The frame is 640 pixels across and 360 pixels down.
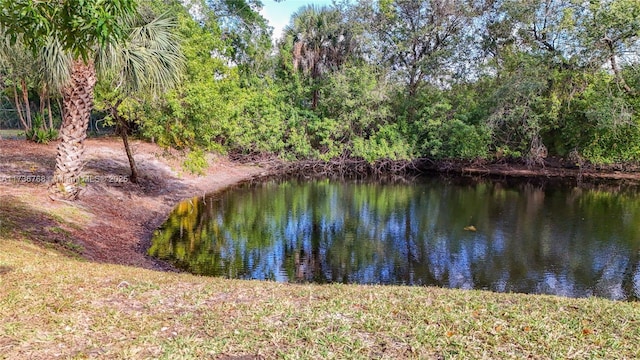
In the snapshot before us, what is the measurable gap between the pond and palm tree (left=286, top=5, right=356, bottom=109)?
1062cm

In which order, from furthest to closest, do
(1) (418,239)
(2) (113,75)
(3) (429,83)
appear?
(3) (429,83) → (1) (418,239) → (2) (113,75)

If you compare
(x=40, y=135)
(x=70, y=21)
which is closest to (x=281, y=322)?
(x=70, y=21)

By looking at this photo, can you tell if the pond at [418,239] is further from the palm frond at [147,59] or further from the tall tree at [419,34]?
the tall tree at [419,34]

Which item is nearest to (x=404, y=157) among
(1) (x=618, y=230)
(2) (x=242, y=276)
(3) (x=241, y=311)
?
(1) (x=618, y=230)

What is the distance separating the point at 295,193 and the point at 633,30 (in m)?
17.7

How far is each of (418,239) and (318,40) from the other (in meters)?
18.1

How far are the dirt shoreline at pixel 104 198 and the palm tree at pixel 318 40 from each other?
27.9ft

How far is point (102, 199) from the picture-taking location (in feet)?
42.1

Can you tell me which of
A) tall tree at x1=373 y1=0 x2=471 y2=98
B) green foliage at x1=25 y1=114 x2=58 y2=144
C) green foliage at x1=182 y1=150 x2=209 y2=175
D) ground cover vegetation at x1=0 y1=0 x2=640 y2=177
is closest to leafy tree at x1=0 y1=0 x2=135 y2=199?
green foliage at x1=182 y1=150 x2=209 y2=175

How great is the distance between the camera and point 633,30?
20141mm

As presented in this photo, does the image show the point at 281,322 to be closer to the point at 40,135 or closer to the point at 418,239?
the point at 418,239

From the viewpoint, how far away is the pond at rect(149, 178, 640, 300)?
961 centimetres

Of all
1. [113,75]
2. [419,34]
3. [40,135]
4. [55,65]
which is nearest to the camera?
[55,65]

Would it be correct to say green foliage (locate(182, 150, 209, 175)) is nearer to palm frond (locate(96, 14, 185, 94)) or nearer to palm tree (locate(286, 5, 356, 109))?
palm frond (locate(96, 14, 185, 94))
